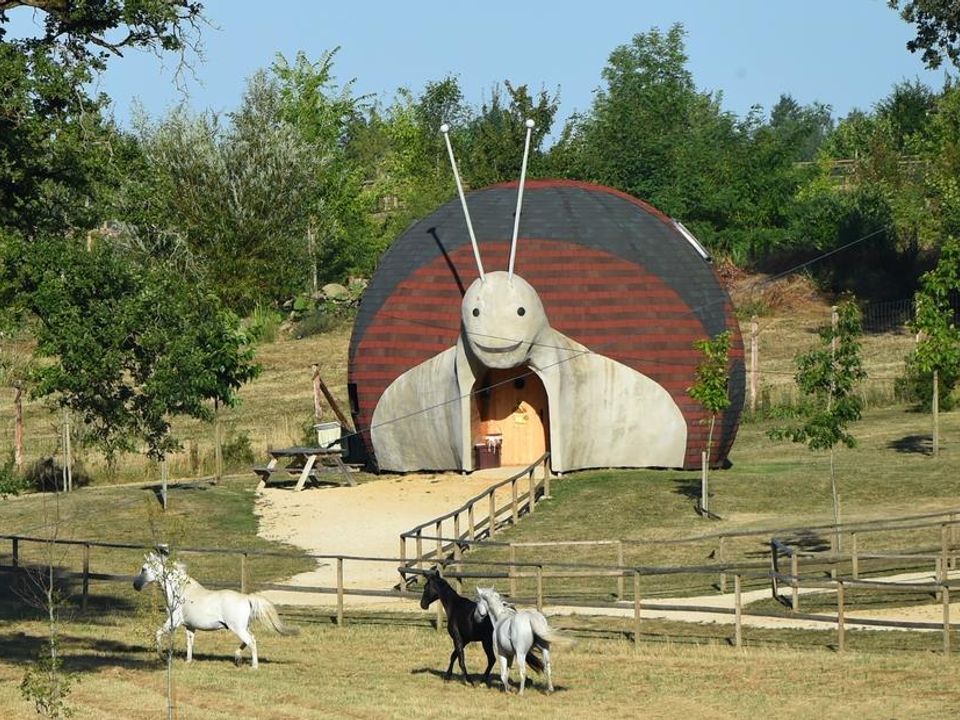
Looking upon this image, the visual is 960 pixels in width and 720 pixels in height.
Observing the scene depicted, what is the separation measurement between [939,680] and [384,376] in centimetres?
2047

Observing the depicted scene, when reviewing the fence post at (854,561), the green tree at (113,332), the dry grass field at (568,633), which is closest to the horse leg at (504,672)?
the dry grass field at (568,633)

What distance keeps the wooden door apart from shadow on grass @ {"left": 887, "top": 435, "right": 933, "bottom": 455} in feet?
25.7

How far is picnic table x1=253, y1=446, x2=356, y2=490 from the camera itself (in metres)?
39.4

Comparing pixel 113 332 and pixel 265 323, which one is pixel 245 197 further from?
pixel 113 332

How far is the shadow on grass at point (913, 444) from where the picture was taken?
1603 inches

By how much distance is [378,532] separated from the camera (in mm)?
34312

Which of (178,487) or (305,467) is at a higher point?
(305,467)

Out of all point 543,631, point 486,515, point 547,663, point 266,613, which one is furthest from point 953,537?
point 266,613

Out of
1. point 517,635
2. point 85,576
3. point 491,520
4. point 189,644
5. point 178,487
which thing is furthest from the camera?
point 178,487

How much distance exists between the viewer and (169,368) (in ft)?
99.0

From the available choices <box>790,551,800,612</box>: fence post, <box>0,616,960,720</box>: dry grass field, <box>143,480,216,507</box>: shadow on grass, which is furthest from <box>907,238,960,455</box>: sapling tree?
<box>0,616,960,720</box>: dry grass field

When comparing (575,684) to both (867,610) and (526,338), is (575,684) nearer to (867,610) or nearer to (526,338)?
(867,610)

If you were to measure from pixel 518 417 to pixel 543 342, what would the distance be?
2463 millimetres

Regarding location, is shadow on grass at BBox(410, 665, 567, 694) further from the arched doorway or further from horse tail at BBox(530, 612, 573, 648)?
the arched doorway
